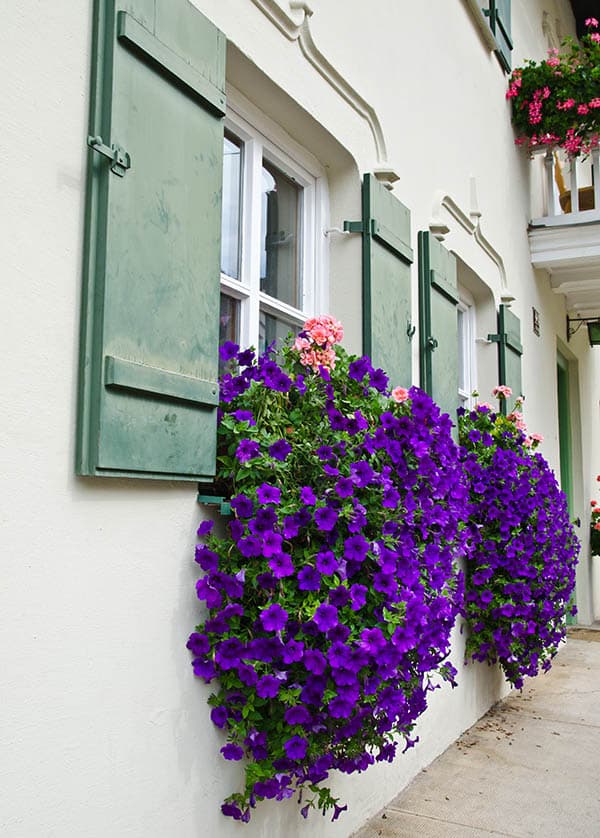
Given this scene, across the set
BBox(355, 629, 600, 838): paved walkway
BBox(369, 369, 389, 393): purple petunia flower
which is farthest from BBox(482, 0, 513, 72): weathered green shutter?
BBox(355, 629, 600, 838): paved walkway

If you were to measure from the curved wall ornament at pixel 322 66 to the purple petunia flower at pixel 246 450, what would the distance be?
1.47m

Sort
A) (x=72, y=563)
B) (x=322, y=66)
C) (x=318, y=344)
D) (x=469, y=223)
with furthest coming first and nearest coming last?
(x=469, y=223) → (x=322, y=66) → (x=318, y=344) → (x=72, y=563)

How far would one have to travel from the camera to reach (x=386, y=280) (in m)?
3.33

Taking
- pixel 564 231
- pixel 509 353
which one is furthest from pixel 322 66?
pixel 564 231

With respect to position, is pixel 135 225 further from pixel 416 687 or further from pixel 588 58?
pixel 588 58

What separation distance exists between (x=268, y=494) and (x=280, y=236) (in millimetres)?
1332

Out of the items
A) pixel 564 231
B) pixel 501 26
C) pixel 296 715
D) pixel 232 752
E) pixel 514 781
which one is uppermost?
pixel 501 26

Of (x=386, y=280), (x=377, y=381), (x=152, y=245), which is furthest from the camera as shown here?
(x=386, y=280)

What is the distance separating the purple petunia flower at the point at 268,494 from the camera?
2.03 m

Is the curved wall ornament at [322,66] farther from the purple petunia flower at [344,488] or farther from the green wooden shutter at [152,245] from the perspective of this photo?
the purple petunia flower at [344,488]

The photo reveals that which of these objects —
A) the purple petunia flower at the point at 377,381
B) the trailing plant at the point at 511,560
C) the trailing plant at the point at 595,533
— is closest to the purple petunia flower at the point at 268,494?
the purple petunia flower at the point at 377,381

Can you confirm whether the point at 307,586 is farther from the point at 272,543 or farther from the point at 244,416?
Result: the point at 244,416

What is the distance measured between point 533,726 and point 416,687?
2298 mm

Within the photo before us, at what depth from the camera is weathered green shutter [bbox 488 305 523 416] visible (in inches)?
209
